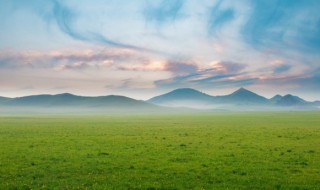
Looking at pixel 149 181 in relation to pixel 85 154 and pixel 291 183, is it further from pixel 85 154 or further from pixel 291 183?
pixel 85 154

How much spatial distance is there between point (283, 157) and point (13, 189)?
18792mm

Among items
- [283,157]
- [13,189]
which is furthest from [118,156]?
[283,157]

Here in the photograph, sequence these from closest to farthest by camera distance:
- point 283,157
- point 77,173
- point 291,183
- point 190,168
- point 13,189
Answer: point 13,189
point 291,183
point 77,173
point 190,168
point 283,157

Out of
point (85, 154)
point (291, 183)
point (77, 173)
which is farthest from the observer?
point (85, 154)

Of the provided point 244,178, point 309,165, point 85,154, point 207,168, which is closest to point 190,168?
point 207,168

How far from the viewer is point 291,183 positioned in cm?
1617

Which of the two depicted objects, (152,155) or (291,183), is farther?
(152,155)

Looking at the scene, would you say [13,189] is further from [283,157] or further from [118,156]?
[283,157]

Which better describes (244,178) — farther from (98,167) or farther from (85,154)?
(85,154)

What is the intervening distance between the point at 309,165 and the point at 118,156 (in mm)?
13898

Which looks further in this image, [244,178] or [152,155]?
[152,155]

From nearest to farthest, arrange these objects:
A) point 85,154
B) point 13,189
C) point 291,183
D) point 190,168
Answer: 1. point 13,189
2. point 291,183
3. point 190,168
4. point 85,154

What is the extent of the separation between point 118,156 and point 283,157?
1285 centimetres

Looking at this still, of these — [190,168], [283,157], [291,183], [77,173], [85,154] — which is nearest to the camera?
[291,183]
